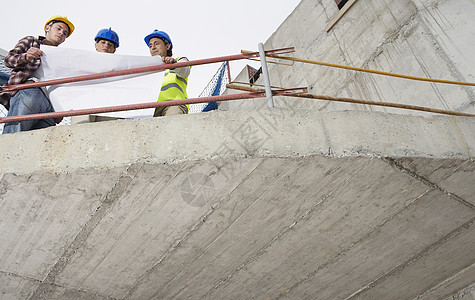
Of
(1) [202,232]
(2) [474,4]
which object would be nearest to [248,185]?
(1) [202,232]

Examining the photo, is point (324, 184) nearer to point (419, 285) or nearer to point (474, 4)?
point (419, 285)

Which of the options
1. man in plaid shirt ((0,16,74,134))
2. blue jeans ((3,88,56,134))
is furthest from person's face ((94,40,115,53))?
blue jeans ((3,88,56,134))

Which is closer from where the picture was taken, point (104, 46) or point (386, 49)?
point (104, 46)

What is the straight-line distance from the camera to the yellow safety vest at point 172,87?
12.1ft

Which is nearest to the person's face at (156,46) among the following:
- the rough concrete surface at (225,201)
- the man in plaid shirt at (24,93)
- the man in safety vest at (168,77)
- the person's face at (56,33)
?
the man in safety vest at (168,77)

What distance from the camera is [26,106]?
325cm

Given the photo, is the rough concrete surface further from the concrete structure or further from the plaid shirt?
the plaid shirt

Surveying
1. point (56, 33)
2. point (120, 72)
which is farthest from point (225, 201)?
point (56, 33)

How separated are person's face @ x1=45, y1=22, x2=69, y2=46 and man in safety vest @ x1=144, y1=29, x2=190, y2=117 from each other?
2.87 feet

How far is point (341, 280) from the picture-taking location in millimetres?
3836

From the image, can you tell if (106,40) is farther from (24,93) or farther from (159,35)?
(24,93)

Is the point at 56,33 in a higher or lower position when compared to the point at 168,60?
higher

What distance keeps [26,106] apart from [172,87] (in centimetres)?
138

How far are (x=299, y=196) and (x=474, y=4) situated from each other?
3360 mm
